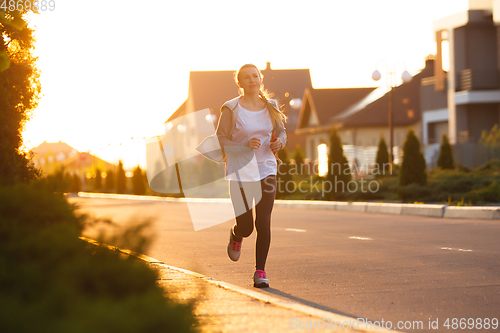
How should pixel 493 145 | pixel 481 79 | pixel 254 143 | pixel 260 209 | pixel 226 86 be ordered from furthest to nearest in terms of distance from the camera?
pixel 226 86
pixel 481 79
pixel 493 145
pixel 260 209
pixel 254 143

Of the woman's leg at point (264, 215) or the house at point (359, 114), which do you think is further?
the house at point (359, 114)

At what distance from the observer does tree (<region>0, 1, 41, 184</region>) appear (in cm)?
721

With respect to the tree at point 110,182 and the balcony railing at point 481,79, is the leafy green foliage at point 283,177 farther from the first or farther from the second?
the tree at point 110,182

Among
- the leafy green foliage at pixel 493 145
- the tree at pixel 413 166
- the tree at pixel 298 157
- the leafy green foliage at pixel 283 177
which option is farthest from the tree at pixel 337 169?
the tree at pixel 298 157

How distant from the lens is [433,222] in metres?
14.8

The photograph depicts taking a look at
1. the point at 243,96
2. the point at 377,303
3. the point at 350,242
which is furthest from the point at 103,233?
the point at 350,242

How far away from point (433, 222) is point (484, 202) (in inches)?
159

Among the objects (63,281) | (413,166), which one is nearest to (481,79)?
(413,166)

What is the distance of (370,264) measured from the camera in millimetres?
8031

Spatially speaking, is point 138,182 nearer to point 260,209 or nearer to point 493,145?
point 493,145

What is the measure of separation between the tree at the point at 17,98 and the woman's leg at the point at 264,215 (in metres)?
2.52

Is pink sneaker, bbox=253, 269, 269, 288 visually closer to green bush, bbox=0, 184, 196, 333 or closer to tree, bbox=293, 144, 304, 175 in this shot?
green bush, bbox=0, 184, 196, 333

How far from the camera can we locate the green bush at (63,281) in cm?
232

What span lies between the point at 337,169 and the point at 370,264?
1720 cm
